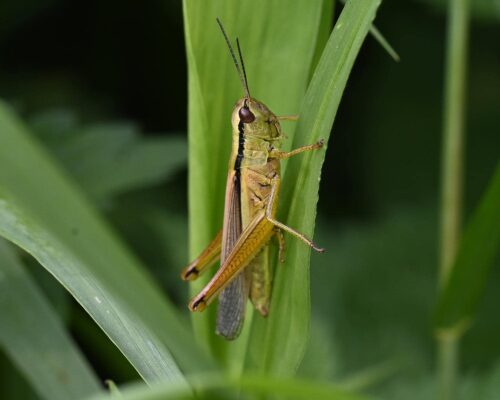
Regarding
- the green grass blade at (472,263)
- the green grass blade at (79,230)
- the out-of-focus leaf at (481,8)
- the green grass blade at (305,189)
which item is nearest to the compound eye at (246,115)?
the green grass blade at (305,189)

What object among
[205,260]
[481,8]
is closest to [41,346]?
[205,260]

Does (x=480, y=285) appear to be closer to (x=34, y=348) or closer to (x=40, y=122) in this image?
(x=34, y=348)

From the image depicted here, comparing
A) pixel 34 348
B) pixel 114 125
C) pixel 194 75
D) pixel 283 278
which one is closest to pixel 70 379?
pixel 34 348

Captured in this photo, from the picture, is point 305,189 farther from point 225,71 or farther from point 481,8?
point 481,8

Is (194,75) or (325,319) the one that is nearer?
(194,75)

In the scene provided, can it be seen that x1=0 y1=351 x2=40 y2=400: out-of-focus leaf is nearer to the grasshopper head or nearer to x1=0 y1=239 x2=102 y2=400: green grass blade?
x1=0 y1=239 x2=102 y2=400: green grass blade

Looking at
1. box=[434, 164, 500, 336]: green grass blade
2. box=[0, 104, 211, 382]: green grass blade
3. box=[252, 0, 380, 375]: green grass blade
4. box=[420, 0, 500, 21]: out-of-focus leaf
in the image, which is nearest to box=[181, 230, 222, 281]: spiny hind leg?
box=[252, 0, 380, 375]: green grass blade

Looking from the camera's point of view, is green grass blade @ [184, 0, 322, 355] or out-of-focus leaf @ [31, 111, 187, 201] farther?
out-of-focus leaf @ [31, 111, 187, 201]
